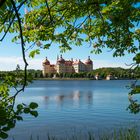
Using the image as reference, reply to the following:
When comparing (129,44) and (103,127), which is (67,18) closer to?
(129,44)

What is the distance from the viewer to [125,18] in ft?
23.4

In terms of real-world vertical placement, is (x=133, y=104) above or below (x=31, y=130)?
above

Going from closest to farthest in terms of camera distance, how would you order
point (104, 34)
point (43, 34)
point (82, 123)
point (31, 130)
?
point (43, 34)
point (104, 34)
point (31, 130)
point (82, 123)

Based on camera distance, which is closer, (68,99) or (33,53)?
(33,53)

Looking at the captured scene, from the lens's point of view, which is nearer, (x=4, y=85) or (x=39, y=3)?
(x=4, y=85)

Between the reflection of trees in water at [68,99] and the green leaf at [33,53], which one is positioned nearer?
the green leaf at [33,53]

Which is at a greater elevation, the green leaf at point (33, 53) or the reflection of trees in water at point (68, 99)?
the green leaf at point (33, 53)

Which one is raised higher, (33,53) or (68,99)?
(33,53)

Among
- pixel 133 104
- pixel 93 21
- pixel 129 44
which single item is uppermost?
pixel 93 21

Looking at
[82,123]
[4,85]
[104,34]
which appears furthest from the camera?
[82,123]

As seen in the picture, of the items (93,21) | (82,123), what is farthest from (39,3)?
(82,123)

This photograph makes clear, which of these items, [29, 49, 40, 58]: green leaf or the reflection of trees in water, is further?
the reflection of trees in water

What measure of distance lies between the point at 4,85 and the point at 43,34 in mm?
2009

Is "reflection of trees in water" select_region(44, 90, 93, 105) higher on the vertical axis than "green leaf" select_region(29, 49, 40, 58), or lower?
lower
